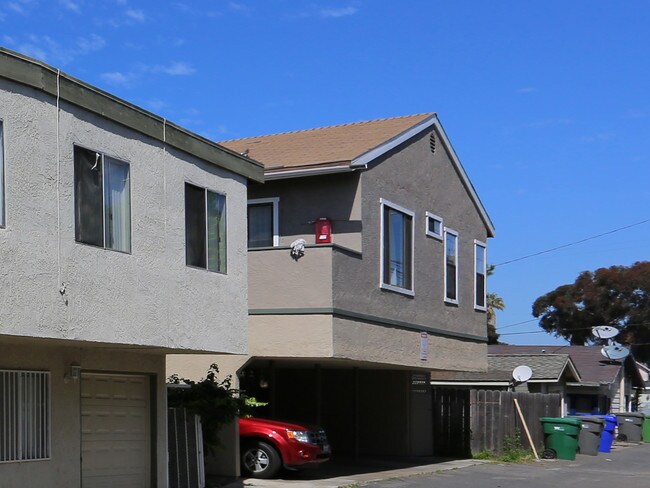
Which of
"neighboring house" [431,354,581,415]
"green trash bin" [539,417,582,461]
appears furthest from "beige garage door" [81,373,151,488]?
"neighboring house" [431,354,581,415]

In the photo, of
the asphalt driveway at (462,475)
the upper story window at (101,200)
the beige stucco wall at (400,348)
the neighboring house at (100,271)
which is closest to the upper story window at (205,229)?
the neighboring house at (100,271)

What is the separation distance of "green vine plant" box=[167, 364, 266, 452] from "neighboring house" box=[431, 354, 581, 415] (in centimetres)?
1665

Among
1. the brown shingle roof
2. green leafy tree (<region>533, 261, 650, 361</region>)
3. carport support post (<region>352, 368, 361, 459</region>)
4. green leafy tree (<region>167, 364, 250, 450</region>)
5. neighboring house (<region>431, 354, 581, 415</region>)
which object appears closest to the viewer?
green leafy tree (<region>167, 364, 250, 450</region>)

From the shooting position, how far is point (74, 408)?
44.4 ft

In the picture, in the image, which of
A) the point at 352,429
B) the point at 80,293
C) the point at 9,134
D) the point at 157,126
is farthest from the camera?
the point at 352,429

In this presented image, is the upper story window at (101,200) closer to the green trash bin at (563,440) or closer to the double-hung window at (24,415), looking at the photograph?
the double-hung window at (24,415)

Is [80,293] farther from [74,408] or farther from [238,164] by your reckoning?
[238,164]

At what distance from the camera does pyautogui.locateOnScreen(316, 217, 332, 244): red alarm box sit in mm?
19000

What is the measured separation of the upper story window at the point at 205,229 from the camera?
14344mm

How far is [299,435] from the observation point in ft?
59.0

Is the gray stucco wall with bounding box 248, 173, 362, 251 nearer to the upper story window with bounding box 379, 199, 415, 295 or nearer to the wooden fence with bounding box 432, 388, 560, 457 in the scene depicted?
the upper story window with bounding box 379, 199, 415, 295

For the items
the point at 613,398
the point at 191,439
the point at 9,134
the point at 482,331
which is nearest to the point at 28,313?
the point at 9,134

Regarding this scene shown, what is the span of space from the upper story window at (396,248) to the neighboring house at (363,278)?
0.11 feet

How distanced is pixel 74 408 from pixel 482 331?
13.1m
